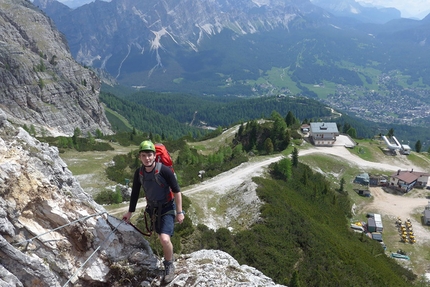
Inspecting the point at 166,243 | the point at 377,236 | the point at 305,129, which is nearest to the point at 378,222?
the point at 377,236

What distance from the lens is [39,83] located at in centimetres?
14500

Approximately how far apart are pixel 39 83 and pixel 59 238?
522 ft

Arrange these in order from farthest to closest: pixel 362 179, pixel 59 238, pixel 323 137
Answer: pixel 323 137
pixel 362 179
pixel 59 238

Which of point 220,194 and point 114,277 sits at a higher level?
point 114,277

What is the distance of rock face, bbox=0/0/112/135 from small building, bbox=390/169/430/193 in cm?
11983

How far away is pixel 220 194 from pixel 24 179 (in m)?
37.6

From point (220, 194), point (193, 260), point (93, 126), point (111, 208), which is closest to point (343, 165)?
point (220, 194)

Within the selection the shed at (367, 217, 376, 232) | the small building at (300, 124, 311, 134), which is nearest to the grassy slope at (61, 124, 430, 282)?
the shed at (367, 217, 376, 232)

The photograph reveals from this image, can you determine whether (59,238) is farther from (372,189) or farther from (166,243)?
(372,189)

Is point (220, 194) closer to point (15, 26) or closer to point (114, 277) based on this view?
point (114, 277)

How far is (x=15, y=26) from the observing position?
179 m

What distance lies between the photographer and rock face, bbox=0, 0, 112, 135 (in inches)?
5221

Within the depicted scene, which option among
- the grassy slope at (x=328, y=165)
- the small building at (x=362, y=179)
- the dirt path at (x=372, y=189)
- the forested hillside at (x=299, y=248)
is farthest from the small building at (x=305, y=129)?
the forested hillside at (x=299, y=248)

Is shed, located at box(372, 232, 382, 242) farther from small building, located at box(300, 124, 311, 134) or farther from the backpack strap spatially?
the backpack strap
